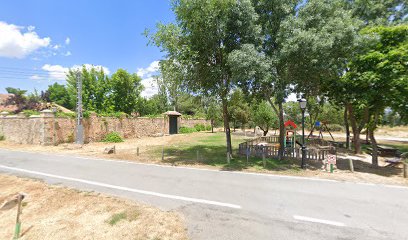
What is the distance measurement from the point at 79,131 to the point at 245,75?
16.6 metres

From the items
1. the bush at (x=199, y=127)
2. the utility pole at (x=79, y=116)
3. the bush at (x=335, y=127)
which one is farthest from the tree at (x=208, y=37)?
the bush at (x=335, y=127)

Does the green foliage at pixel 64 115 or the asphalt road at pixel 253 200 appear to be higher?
the green foliage at pixel 64 115

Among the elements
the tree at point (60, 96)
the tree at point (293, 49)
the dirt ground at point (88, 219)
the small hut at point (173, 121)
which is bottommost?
the dirt ground at point (88, 219)

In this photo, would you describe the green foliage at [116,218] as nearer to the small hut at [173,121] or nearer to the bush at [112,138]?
the bush at [112,138]

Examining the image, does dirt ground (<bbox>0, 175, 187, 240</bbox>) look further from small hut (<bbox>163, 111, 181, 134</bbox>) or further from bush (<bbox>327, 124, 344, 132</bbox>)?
bush (<bbox>327, 124, 344, 132</bbox>)

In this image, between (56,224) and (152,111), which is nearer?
(56,224)

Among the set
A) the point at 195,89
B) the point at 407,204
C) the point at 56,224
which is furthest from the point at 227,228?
the point at 195,89

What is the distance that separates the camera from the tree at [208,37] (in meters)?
11.5

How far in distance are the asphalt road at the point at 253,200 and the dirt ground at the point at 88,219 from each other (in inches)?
20.7

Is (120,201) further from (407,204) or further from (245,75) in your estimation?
(407,204)

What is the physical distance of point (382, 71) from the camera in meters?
9.99

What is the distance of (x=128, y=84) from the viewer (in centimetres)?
3569

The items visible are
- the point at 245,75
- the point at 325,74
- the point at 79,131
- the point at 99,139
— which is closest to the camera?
the point at 245,75

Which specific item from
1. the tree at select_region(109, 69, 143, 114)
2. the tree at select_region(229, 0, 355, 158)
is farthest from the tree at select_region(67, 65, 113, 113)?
the tree at select_region(229, 0, 355, 158)
